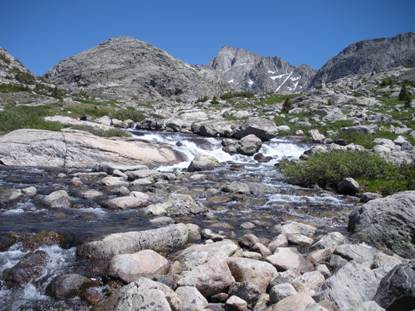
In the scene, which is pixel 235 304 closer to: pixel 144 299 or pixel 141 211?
pixel 144 299

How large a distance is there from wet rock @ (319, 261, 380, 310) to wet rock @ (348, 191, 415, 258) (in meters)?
3.05

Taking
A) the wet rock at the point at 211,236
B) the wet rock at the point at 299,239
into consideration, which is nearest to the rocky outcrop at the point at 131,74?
the wet rock at the point at 211,236

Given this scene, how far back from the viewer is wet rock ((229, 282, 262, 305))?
6.77 meters

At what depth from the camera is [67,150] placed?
808 inches

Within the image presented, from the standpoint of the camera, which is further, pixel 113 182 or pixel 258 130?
pixel 258 130

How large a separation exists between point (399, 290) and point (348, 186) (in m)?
11.7

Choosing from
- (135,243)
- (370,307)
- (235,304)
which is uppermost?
(370,307)

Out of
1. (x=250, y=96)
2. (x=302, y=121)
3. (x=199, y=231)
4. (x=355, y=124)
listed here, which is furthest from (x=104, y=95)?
(x=199, y=231)

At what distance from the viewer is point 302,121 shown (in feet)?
118

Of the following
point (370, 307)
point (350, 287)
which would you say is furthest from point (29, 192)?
point (370, 307)

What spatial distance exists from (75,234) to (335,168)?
42.4 ft

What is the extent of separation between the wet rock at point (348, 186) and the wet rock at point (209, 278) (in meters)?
11.0

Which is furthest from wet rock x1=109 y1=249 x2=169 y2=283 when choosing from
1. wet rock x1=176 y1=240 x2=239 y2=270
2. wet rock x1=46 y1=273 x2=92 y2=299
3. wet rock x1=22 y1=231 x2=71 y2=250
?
wet rock x1=22 y1=231 x2=71 y2=250

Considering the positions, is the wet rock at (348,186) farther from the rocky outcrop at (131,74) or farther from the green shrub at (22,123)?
the rocky outcrop at (131,74)
